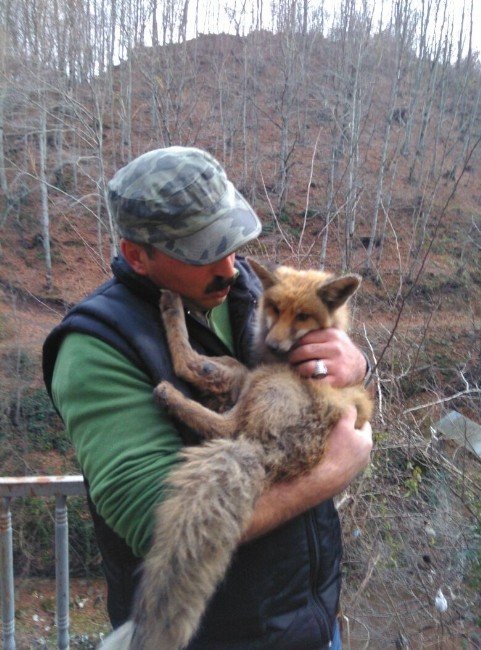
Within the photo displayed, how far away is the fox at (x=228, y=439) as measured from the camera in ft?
6.06

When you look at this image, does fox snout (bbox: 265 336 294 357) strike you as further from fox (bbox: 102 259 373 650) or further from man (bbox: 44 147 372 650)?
man (bbox: 44 147 372 650)

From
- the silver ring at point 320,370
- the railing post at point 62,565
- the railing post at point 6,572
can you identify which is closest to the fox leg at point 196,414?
the silver ring at point 320,370

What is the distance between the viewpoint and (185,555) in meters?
1.87

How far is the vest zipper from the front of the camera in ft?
7.32

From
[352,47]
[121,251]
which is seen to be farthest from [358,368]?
[352,47]

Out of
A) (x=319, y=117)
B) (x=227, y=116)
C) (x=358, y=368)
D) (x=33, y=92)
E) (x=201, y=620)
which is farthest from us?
(x=319, y=117)

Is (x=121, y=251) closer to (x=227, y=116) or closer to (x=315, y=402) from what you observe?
(x=315, y=402)

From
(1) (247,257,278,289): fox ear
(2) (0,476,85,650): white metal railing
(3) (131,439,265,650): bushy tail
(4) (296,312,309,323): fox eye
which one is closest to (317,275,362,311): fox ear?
(4) (296,312,309,323): fox eye

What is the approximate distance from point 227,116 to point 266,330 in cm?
2223

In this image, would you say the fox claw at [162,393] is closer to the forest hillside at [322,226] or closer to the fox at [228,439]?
the fox at [228,439]

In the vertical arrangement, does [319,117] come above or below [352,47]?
below

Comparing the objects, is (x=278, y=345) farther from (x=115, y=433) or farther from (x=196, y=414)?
(x=115, y=433)

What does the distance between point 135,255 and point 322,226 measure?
51.1 ft

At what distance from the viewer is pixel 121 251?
2291 mm
